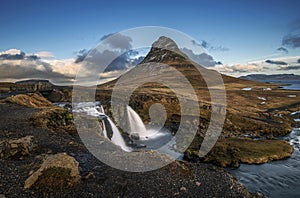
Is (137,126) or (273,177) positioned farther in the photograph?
(137,126)

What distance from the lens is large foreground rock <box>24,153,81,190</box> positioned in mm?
16359

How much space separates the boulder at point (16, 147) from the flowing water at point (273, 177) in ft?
77.4

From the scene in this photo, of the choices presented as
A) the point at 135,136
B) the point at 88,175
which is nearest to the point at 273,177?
the point at 88,175

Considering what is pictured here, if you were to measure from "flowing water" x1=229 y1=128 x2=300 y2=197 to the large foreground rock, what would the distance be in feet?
62.5

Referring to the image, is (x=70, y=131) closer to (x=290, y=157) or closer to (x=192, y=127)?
(x=192, y=127)

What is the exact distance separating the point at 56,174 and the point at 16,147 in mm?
6362

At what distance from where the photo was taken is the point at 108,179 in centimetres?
1877

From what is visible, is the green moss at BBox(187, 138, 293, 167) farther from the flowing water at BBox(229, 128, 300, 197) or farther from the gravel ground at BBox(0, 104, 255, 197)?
the gravel ground at BBox(0, 104, 255, 197)

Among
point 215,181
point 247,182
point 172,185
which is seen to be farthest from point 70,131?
point 247,182

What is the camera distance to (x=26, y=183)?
52.8 ft

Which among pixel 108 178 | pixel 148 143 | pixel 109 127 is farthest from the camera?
pixel 148 143

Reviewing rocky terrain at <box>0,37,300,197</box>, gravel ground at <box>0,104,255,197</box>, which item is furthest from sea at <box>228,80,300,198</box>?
gravel ground at <box>0,104,255,197</box>

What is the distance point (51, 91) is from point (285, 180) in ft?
202

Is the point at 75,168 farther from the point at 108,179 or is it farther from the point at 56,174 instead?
the point at 108,179
